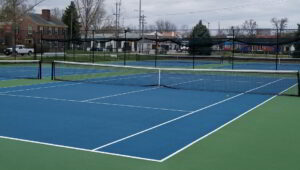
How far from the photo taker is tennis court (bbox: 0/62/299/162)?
7.97 m

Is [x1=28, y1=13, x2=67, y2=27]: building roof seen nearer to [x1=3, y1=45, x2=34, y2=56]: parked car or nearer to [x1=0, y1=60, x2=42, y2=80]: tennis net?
[x1=3, y1=45, x2=34, y2=56]: parked car

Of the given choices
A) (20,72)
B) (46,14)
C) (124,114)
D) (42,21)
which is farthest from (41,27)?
(124,114)

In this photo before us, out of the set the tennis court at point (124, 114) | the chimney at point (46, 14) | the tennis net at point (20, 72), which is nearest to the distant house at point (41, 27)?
the chimney at point (46, 14)

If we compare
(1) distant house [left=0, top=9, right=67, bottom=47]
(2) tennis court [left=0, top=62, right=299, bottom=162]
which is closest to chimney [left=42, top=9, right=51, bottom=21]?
(1) distant house [left=0, top=9, right=67, bottom=47]

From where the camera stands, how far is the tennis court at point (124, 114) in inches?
314

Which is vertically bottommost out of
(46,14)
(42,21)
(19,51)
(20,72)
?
(20,72)

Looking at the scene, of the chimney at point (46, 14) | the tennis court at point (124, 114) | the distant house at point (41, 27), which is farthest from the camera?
the chimney at point (46, 14)

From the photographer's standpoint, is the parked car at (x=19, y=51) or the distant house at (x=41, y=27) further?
the distant house at (x=41, y=27)

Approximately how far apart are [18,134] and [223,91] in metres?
10.5

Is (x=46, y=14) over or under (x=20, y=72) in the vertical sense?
over

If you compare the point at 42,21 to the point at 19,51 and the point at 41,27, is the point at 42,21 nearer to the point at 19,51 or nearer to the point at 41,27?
Answer: the point at 41,27

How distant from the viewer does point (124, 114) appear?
11312 mm

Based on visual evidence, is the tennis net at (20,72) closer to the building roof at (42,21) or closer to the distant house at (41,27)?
the distant house at (41,27)

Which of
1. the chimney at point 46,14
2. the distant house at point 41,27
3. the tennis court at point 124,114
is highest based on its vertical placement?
the chimney at point 46,14
